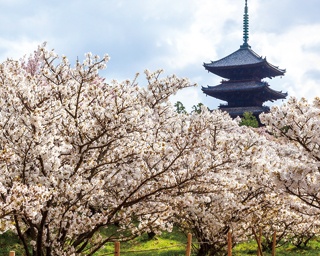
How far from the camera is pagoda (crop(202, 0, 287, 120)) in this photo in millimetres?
52062

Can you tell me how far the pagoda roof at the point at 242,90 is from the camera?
51.7 m

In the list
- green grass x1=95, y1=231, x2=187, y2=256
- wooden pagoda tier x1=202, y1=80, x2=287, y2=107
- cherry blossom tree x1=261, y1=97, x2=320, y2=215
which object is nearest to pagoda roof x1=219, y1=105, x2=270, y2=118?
wooden pagoda tier x1=202, y1=80, x2=287, y2=107

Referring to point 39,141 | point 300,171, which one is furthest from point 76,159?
point 300,171

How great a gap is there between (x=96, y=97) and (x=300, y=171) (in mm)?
4215

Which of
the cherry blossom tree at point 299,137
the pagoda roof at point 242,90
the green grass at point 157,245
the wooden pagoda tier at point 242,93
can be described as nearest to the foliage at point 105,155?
the cherry blossom tree at point 299,137

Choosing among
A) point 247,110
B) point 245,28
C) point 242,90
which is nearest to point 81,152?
point 247,110

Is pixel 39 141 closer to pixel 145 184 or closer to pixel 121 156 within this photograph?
pixel 121 156

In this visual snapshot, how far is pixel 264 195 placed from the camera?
12.7 metres

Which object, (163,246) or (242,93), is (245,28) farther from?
(163,246)

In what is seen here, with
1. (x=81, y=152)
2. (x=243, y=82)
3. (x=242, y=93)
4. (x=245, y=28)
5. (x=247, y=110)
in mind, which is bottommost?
(x=81, y=152)

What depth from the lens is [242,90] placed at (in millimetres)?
52062

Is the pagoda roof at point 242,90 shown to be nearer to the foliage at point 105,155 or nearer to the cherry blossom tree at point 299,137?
the foliage at point 105,155

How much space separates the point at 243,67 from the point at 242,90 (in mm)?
3229

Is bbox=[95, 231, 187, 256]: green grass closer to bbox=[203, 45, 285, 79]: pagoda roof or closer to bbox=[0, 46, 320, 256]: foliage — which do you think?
bbox=[0, 46, 320, 256]: foliage
